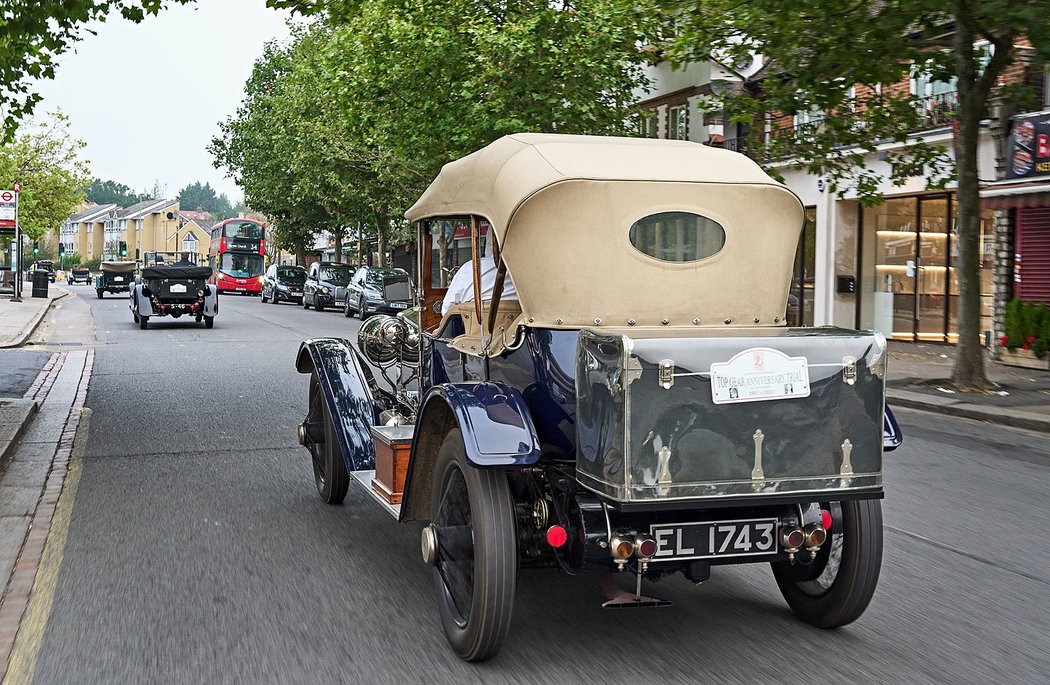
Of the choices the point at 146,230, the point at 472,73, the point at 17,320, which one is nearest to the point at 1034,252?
the point at 472,73

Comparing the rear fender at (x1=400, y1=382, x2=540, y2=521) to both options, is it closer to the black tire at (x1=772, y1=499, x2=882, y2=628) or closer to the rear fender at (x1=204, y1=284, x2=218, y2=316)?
the black tire at (x1=772, y1=499, x2=882, y2=628)

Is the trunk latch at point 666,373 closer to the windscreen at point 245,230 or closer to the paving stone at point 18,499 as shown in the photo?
the paving stone at point 18,499

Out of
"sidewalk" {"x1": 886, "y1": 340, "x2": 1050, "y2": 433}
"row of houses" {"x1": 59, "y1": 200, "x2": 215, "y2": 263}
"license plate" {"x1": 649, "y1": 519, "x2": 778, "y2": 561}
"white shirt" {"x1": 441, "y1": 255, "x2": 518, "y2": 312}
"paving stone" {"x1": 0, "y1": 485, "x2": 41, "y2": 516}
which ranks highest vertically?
"row of houses" {"x1": 59, "y1": 200, "x2": 215, "y2": 263}

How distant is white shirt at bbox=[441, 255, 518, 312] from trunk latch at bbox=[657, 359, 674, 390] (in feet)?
3.53

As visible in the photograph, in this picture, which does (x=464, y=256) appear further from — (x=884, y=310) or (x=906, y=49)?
(x=884, y=310)

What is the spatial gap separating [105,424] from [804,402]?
828 cm

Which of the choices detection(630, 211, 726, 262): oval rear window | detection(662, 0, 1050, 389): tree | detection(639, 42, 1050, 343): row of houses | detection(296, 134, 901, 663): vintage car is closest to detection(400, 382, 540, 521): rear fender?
detection(296, 134, 901, 663): vintage car

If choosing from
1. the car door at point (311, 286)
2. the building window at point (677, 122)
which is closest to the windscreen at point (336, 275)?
the car door at point (311, 286)

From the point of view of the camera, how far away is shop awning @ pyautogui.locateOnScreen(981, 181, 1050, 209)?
650 inches

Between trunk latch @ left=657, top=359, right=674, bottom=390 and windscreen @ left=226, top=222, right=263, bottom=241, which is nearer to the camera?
trunk latch @ left=657, top=359, right=674, bottom=390

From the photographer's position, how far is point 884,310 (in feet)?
79.3

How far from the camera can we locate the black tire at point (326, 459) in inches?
261

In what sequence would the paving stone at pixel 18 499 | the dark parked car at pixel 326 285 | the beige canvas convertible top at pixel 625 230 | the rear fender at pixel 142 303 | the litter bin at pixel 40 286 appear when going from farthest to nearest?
1. the litter bin at pixel 40 286
2. the dark parked car at pixel 326 285
3. the rear fender at pixel 142 303
4. the paving stone at pixel 18 499
5. the beige canvas convertible top at pixel 625 230

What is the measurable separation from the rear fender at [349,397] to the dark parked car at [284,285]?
3987cm
